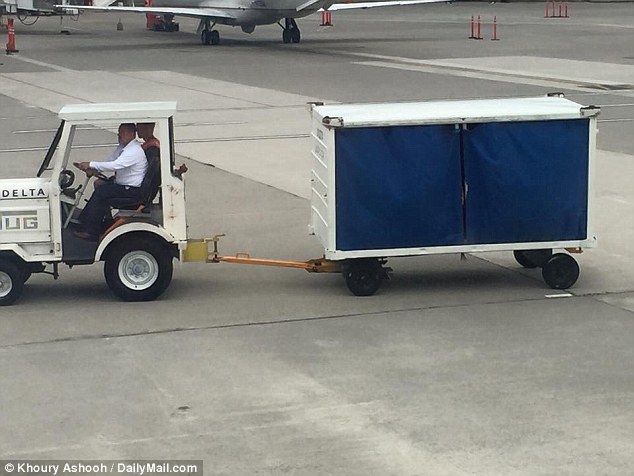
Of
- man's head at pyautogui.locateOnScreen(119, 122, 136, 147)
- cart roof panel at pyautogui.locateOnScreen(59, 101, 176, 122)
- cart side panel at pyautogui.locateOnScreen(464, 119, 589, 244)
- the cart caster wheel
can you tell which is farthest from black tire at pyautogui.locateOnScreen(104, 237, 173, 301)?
the cart caster wheel

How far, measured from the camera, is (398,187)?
1007 centimetres

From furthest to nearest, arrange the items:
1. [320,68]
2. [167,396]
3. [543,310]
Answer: [320,68] → [543,310] → [167,396]

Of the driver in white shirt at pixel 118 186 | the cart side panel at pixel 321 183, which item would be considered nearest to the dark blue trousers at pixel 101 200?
the driver in white shirt at pixel 118 186

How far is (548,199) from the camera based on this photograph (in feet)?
33.3

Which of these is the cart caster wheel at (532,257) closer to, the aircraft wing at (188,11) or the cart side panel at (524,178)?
the cart side panel at (524,178)

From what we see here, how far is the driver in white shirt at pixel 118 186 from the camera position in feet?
32.7

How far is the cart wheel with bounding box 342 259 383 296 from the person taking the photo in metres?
10.1

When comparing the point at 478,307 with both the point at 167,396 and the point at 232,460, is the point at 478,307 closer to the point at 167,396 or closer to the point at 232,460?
the point at 167,396

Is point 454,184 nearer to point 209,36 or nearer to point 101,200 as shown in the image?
point 101,200

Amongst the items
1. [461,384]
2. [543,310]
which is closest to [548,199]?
[543,310]

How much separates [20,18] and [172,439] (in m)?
57.1

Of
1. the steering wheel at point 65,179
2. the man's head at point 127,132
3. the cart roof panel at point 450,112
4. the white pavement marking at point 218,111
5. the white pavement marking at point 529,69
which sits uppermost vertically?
the cart roof panel at point 450,112

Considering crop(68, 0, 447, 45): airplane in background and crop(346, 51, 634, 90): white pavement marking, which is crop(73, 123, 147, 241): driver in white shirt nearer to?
crop(346, 51, 634, 90): white pavement marking

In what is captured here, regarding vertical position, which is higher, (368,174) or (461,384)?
(368,174)
